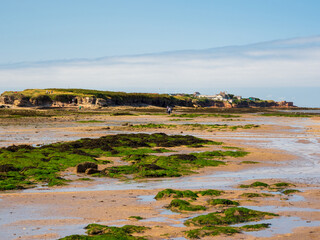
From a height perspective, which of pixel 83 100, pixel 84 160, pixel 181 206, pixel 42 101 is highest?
pixel 83 100

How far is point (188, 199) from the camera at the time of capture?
37.8 ft

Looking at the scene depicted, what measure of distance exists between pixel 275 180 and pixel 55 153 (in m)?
10.7

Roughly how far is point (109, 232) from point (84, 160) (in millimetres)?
10662

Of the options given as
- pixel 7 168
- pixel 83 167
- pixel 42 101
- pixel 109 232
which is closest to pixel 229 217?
pixel 109 232

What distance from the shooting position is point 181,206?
1063 cm

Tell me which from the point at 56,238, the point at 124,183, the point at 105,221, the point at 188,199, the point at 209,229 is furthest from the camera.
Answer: the point at 124,183

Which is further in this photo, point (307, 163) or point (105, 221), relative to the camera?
point (307, 163)

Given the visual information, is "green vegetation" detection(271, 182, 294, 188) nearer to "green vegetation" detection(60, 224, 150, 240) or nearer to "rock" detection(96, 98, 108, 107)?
"green vegetation" detection(60, 224, 150, 240)

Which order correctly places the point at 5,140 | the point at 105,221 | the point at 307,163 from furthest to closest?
1. the point at 5,140
2. the point at 307,163
3. the point at 105,221

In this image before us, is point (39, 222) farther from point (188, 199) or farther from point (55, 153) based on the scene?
point (55, 153)

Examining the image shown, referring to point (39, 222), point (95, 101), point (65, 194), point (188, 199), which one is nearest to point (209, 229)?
point (188, 199)

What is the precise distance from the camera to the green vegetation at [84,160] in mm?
14945

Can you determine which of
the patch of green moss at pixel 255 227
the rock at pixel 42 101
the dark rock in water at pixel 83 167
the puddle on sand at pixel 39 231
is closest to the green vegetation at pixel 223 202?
the patch of green moss at pixel 255 227

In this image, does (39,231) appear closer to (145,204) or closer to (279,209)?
(145,204)
